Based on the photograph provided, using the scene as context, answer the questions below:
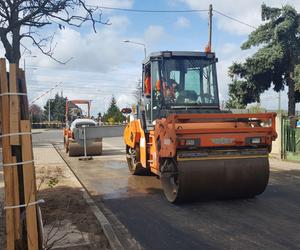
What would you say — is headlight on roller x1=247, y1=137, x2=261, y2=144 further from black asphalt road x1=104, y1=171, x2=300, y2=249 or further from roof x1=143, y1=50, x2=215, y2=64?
roof x1=143, y1=50, x2=215, y2=64

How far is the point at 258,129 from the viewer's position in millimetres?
8633

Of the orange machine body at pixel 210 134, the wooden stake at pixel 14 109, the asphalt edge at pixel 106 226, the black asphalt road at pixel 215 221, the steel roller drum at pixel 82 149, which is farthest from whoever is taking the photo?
the steel roller drum at pixel 82 149

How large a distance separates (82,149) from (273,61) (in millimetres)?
10647

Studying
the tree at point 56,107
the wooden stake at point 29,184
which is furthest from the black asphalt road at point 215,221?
the tree at point 56,107

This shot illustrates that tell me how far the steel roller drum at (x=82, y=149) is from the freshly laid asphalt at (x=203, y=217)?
25.9 feet

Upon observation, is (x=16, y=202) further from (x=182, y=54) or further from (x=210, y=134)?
(x=182, y=54)

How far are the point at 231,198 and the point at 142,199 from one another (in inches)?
74.4

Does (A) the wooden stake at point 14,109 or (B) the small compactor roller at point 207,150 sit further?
(B) the small compactor roller at point 207,150

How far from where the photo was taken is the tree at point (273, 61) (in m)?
22.3

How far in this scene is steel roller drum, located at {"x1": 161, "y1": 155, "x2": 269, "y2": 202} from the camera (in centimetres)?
819

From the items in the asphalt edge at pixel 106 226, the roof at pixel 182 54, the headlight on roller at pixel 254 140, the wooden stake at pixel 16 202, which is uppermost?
the roof at pixel 182 54

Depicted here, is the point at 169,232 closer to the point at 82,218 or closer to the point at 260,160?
the point at 82,218

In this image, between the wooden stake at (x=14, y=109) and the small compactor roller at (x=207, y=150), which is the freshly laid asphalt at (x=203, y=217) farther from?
the wooden stake at (x=14, y=109)

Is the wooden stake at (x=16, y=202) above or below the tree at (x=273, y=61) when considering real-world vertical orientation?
below
